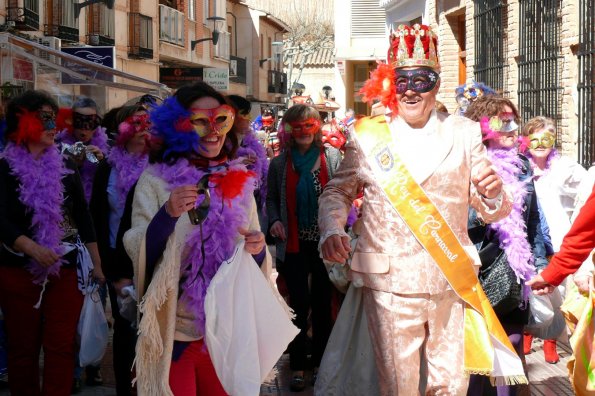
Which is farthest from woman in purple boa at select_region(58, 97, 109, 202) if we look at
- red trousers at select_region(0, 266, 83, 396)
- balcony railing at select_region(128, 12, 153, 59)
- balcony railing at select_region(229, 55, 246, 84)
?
balcony railing at select_region(229, 55, 246, 84)

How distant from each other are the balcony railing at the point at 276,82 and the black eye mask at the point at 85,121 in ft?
161

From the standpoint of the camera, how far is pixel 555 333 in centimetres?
644

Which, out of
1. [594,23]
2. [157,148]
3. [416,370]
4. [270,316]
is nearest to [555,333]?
[416,370]

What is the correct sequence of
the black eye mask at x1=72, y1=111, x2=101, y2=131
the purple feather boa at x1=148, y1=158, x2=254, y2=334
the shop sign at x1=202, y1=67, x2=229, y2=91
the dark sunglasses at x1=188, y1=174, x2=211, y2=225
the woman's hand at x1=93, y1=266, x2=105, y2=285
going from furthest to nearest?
the shop sign at x1=202, y1=67, x2=229, y2=91, the black eye mask at x1=72, y1=111, x2=101, y2=131, the woman's hand at x1=93, y1=266, x2=105, y2=285, the purple feather boa at x1=148, y1=158, x2=254, y2=334, the dark sunglasses at x1=188, y1=174, x2=211, y2=225

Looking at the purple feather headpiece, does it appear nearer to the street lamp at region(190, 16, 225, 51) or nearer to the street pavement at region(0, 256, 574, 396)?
the street pavement at region(0, 256, 574, 396)

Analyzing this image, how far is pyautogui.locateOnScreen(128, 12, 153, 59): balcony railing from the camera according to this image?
27375 millimetres

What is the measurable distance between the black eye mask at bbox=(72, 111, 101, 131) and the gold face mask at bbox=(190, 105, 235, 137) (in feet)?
11.1

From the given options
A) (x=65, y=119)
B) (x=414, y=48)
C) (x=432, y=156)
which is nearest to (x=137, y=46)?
(x=65, y=119)

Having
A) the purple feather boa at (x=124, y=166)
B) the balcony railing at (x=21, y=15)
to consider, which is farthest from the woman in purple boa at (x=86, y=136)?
the balcony railing at (x=21, y=15)

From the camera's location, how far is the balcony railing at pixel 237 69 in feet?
153

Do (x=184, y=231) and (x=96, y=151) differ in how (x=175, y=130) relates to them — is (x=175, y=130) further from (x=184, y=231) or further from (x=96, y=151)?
(x=96, y=151)

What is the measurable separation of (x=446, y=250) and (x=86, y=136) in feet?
11.9

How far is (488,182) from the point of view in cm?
424

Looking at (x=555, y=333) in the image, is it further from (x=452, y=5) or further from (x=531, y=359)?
(x=452, y=5)
